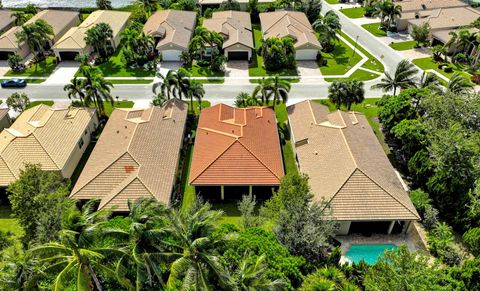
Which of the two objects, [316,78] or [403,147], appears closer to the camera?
[403,147]

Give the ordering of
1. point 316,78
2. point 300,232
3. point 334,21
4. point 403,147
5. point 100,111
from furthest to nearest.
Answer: point 334,21 → point 316,78 → point 100,111 → point 403,147 → point 300,232

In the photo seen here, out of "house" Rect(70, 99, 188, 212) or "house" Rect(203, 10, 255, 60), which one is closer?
"house" Rect(70, 99, 188, 212)

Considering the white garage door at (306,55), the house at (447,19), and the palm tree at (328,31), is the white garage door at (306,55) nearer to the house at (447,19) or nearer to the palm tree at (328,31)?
the palm tree at (328,31)

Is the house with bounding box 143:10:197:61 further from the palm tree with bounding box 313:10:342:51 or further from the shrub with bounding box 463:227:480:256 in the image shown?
the shrub with bounding box 463:227:480:256

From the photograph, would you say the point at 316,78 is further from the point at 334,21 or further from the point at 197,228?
the point at 197,228

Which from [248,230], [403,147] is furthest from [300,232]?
[403,147]

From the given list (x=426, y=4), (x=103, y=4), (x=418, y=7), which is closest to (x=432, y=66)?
(x=418, y=7)

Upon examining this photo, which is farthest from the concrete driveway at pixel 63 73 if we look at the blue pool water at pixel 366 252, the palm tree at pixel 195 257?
the blue pool water at pixel 366 252

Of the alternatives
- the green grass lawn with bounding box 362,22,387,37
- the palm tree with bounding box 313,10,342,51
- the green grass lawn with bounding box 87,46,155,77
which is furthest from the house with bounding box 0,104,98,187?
the green grass lawn with bounding box 362,22,387,37
